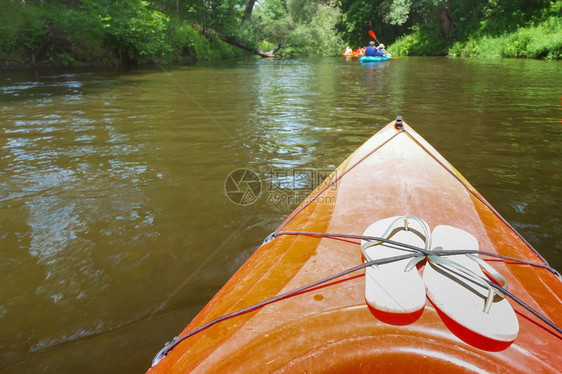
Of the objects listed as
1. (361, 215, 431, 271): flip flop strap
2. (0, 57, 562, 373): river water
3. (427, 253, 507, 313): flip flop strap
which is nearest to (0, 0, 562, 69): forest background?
(0, 57, 562, 373): river water

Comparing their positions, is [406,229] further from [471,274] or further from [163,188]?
[163,188]

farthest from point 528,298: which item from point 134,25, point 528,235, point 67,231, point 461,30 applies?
point 461,30

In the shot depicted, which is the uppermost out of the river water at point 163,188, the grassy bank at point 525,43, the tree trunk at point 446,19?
the tree trunk at point 446,19

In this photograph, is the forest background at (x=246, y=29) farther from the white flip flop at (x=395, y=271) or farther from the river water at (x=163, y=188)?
the white flip flop at (x=395, y=271)

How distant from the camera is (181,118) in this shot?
5297mm

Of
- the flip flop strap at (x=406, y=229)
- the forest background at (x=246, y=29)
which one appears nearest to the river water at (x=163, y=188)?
the flip flop strap at (x=406, y=229)

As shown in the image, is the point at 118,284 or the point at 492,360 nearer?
the point at 492,360

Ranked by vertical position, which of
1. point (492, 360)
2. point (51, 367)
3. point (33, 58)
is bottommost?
point (51, 367)

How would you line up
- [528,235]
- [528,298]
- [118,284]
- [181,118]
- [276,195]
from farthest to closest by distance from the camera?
1. [181,118]
2. [276,195]
3. [528,235]
4. [118,284]
5. [528,298]

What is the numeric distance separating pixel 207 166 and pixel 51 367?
2.27m

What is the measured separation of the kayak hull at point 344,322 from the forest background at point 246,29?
43.6ft

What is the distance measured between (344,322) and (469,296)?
0.41 meters

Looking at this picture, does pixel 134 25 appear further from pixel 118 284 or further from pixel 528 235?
pixel 528 235

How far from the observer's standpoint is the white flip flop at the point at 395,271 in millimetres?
962
